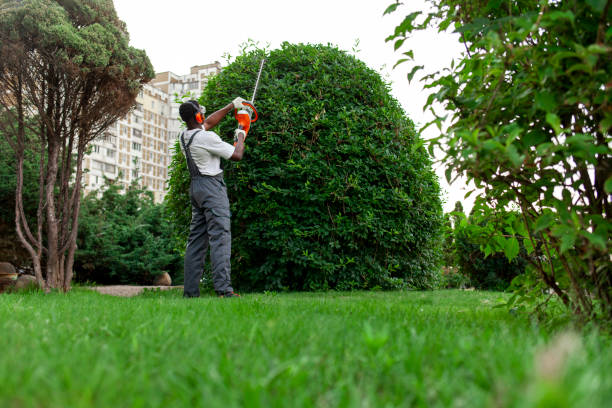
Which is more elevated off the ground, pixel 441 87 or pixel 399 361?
pixel 441 87

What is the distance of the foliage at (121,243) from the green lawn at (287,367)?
9094mm

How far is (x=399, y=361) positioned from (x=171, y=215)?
5897 mm

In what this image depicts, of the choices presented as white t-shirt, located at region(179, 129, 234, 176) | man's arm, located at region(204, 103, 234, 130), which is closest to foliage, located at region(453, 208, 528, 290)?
man's arm, located at region(204, 103, 234, 130)

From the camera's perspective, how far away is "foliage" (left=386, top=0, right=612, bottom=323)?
6.00ft

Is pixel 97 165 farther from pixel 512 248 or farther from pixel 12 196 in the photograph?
pixel 512 248

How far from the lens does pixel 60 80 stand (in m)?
5.69

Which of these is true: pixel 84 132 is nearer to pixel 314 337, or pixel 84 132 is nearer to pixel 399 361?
pixel 314 337

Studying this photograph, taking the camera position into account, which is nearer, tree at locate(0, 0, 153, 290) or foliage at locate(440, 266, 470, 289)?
tree at locate(0, 0, 153, 290)

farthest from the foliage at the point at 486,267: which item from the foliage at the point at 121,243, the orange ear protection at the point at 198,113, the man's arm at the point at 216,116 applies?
the foliage at the point at 121,243

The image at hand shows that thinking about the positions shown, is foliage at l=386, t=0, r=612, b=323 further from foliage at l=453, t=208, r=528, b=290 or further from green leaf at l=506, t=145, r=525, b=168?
foliage at l=453, t=208, r=528, b=290

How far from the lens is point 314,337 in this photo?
1.79 metres

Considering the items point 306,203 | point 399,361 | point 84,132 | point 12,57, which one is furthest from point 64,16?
point 399,361

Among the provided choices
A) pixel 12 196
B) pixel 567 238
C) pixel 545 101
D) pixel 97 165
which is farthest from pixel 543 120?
pixel 97 165

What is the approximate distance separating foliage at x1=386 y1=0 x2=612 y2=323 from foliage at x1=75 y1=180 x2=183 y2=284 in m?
9.57
